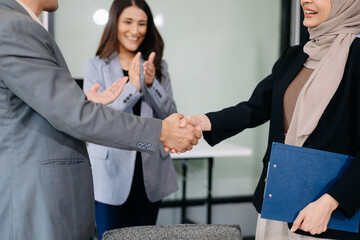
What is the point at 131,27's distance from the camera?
204 cm

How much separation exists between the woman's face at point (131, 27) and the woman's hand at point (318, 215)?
1.27 m

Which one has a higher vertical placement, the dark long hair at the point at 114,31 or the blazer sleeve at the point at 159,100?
the dark long hair at the point at 114,31

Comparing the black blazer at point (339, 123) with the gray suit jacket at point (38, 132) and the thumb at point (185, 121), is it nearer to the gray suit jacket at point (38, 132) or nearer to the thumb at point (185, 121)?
the thumb at point (185, 121)

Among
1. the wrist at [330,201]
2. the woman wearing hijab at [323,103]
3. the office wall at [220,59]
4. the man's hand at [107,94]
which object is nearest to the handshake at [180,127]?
the man's hand at [107,94]

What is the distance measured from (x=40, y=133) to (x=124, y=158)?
0.83 meters

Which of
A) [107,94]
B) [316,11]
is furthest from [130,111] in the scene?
[316,11]

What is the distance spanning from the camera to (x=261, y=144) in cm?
370

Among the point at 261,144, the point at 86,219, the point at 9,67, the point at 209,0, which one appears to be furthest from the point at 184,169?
the point at 9,67

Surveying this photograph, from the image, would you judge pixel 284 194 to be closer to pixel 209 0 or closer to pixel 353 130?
pixel 353 130

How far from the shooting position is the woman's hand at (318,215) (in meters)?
1.13

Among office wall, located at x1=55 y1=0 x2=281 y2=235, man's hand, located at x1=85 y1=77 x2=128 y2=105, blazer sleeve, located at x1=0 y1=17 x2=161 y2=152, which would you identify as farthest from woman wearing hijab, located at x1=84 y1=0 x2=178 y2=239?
office wall, located at x1=55 y1=0 x2=281 y2=235

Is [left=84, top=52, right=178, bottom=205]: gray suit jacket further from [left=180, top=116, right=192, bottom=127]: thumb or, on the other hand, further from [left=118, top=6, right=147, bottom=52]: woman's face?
[left=180, top=116, right=192, bottom=127]: thumb

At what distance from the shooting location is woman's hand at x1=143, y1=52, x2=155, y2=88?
1.96 m

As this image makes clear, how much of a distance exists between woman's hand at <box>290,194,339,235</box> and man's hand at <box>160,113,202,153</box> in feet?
Answer: 1.77
